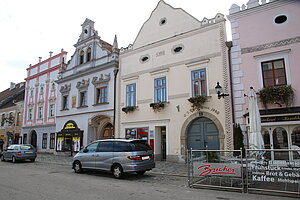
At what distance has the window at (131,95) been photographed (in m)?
18.3

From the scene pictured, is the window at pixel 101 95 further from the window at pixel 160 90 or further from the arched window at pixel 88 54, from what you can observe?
the window at pixel 160 90

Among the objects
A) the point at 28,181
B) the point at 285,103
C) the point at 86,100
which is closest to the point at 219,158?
the point at 285,103

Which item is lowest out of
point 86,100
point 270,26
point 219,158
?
point 219,158

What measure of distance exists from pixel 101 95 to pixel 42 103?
11976mm

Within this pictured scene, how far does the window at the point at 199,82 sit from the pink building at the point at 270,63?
195cm

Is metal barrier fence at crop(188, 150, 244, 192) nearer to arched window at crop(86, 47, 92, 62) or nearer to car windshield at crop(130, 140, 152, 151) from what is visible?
car windshield at crop(130, 140, 152, 151)

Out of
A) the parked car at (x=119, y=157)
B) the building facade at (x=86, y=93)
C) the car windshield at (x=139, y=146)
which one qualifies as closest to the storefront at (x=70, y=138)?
the building facade at (x=86, y=93)

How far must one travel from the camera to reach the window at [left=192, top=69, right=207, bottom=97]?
14803mm

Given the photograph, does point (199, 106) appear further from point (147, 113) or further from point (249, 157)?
point (249, 157)

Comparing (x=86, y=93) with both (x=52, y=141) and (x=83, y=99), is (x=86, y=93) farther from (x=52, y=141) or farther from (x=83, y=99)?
(x=52, y=141)

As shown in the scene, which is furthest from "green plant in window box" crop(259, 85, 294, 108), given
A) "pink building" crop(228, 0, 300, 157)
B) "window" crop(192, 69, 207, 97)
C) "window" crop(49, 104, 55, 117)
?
"window" crop(49, 104, 55, 117)

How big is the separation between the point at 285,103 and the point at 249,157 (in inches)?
225

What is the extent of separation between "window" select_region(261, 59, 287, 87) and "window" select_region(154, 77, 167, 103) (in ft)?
21.3

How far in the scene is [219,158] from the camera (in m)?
7.85
